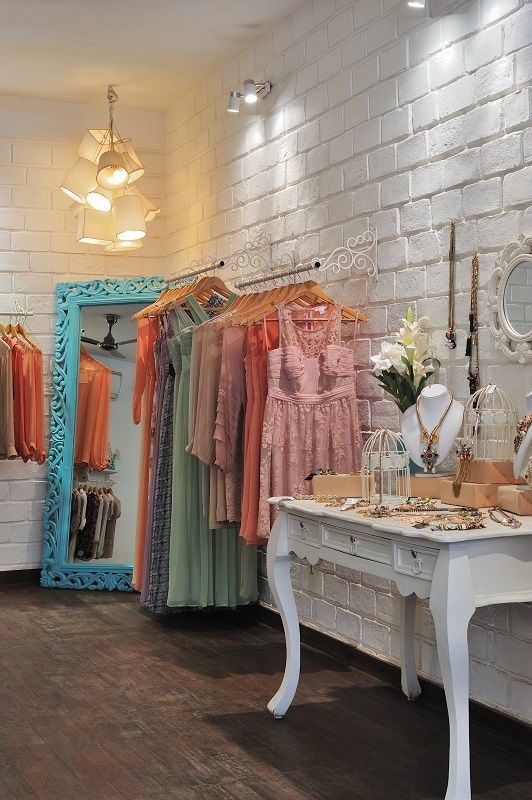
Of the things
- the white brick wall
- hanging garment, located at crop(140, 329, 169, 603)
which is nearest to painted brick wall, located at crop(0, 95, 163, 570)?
the white brick wall

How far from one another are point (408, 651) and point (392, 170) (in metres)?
1.90

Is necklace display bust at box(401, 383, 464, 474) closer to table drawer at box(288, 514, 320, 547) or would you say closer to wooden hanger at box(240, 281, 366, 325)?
table drawer at box(288, 514, 320, 547)

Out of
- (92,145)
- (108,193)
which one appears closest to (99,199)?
(108,193)

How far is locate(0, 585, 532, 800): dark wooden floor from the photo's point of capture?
2.93 metres

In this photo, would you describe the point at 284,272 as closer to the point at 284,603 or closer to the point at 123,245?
the point at 284,603

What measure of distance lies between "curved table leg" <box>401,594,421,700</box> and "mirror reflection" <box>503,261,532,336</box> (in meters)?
1.12

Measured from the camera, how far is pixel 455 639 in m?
2.62

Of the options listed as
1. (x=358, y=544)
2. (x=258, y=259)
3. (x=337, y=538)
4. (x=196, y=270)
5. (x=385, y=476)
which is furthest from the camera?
(x=196, y=270)

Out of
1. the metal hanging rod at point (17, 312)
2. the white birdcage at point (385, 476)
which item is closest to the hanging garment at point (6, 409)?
the metal hanging rod at point (17, 312)

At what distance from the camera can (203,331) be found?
183 inches

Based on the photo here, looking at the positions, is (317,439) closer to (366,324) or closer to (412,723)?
(366,324)

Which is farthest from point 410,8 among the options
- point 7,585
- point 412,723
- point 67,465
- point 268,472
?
point 7,585

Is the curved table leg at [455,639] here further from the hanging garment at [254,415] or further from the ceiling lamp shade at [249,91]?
the ceiling lamp shade at [249,91]

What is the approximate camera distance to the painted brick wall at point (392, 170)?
11.0ft
